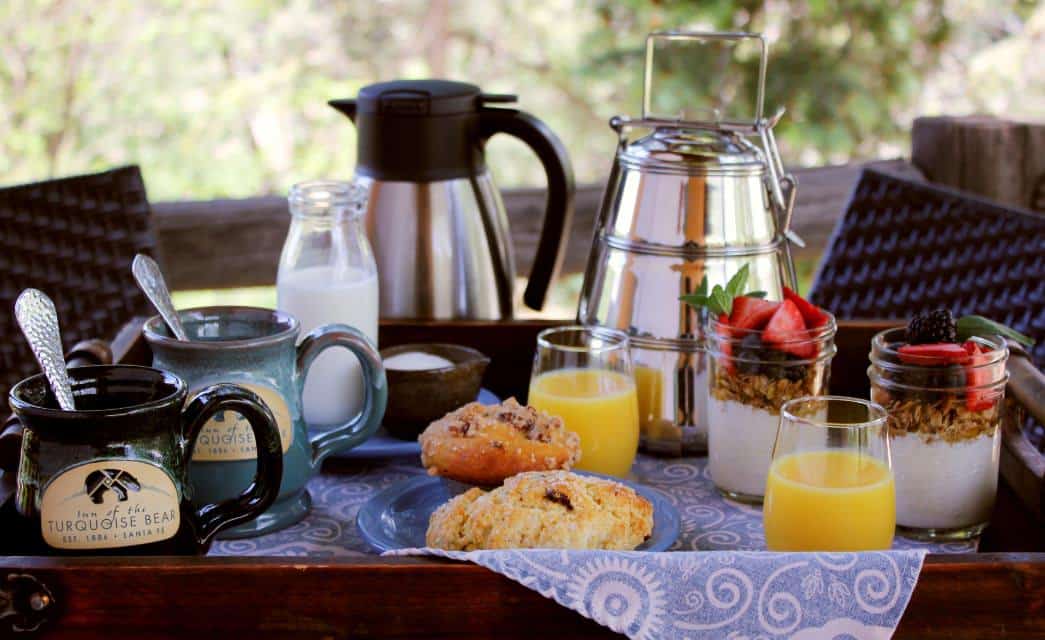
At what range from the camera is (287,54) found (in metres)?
5.50

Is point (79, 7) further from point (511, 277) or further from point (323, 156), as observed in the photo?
point (511, 277)

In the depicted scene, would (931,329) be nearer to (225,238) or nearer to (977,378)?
(977,378)

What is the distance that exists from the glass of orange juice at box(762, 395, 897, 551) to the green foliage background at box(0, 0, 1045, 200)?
386 centimetres

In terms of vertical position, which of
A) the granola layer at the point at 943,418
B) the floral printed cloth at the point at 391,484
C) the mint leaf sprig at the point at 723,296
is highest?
the mint leaf sprig at the point at 723,296

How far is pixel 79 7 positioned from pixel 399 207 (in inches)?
164

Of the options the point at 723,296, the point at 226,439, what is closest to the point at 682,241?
the point at 723,296

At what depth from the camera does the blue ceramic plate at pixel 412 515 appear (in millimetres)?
883

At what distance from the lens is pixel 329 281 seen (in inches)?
45.6

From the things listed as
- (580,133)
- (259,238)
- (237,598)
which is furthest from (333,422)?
(580,133)

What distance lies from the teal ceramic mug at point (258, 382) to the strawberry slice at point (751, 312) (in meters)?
0.30

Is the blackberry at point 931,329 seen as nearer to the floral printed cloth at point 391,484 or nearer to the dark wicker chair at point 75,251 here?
the floral printed cloth at point 391,484

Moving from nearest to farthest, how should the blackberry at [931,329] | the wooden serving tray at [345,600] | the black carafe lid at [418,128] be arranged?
the wooden serving tray at [345,600]
the blackberry at [931,329]
the black carafe lid at [418,128]

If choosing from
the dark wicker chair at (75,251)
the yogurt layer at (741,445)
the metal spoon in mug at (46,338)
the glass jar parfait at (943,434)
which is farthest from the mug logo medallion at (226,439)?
the dark wicker chair at (75,251)

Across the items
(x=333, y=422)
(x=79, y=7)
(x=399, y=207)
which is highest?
(x=79, y=7)
